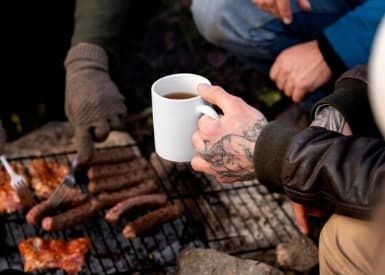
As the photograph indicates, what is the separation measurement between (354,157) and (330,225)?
26 centimetres

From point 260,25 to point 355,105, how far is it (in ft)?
3.54

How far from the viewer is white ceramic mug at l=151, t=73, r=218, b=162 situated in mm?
2299

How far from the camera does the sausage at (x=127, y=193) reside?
10.5 feet

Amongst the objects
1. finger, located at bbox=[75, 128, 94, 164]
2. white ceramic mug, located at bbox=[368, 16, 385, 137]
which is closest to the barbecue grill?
finger, located at bbox=[75, 128, 94, 164]

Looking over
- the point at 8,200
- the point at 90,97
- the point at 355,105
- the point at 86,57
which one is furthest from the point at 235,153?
the point at 8,200

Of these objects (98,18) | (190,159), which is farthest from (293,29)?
(190,159)

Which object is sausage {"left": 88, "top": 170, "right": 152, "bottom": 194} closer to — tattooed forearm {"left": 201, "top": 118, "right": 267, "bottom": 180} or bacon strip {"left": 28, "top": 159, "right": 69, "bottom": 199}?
bacon strip {"left": 28, "top": 159, "right": 69, "bottom": 199}

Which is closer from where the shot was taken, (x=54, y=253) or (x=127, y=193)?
(x=54, y=253)

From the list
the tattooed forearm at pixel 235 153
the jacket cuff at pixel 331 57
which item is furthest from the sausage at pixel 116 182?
the jacket cuff at pixel 331 57

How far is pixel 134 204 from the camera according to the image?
3131mm

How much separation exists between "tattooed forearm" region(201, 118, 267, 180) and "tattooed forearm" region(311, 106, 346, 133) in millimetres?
297

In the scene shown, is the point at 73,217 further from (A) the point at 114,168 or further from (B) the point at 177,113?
(B) the point at 177,113

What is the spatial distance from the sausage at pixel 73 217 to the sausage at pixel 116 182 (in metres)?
0.10

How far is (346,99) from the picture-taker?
2566 mm
